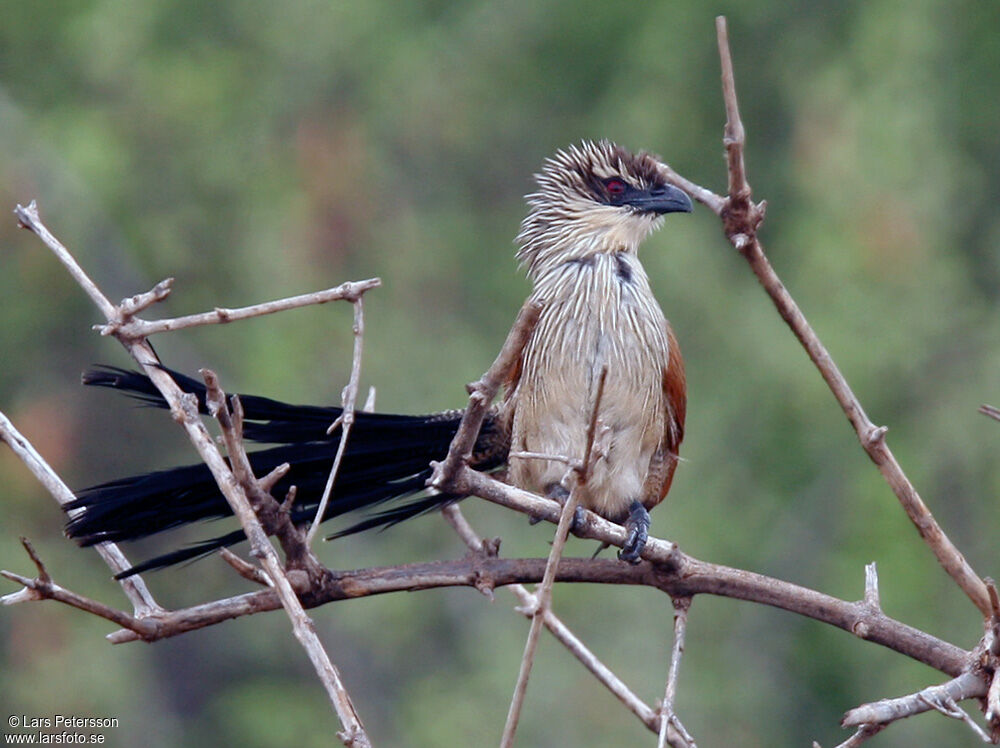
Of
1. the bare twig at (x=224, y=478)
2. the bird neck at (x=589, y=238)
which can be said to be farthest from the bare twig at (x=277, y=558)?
the bird neck at (x=589, y=238)

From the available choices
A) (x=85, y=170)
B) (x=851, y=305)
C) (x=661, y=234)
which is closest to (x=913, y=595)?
(x=851, y=305)

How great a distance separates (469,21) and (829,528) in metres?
5.08

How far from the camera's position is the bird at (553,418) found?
2666mm

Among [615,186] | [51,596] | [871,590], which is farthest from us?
[615,186]

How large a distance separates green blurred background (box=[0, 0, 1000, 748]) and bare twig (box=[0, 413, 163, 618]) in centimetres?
383

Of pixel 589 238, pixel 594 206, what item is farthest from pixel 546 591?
pixel 594 206

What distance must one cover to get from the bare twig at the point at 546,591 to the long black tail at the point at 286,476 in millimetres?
802

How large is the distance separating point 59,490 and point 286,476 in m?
0.63

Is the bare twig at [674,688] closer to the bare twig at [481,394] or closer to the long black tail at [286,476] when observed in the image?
the bare twig at [481,394]

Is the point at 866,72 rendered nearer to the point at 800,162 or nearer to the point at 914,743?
the point at 800,162

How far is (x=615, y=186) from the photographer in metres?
3.78

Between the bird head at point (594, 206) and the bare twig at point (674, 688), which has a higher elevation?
the bird head at point (594, 206)

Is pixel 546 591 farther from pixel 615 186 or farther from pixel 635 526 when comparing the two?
pixel 615 186

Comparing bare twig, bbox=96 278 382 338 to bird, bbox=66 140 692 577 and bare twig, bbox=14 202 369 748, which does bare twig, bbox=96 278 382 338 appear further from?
bird, bbox=66 140 692 577
